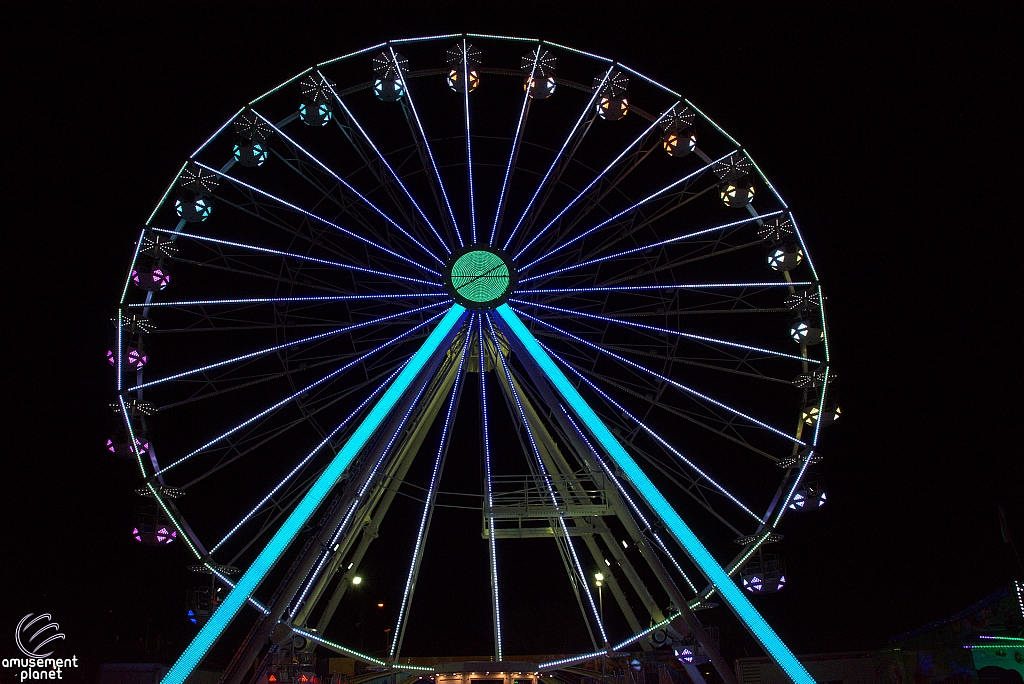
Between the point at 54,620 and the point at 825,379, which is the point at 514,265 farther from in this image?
the point at 54,620

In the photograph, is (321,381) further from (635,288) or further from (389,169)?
(635,288)

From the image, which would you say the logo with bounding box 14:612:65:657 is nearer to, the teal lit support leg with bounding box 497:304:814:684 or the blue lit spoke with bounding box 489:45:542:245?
the blue lit spoke with bounding box 489:45:542:245

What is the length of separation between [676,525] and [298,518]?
202 inches

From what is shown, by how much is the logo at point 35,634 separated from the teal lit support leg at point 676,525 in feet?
44.4

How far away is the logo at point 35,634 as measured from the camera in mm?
16219

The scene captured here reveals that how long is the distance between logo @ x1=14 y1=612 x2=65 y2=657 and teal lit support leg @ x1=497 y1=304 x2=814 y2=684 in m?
13.5

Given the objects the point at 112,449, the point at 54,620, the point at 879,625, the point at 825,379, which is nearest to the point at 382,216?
the point at 112,449

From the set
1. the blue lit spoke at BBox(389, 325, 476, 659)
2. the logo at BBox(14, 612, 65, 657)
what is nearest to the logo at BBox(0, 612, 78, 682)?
the logo at BBox(14, 612, 65, 657)

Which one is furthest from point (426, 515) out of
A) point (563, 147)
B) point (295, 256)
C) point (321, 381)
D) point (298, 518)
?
point (563, 147)

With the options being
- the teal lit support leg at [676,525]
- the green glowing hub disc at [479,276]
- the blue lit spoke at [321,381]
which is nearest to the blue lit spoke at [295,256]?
the green glowing hub disc at [479,276]

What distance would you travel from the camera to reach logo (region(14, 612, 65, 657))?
16.2 meters

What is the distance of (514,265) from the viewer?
12.6 m

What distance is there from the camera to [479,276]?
12.4 metres

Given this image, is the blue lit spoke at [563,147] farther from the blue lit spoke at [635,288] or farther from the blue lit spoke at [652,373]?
the blue lit spoke at [652,373]
